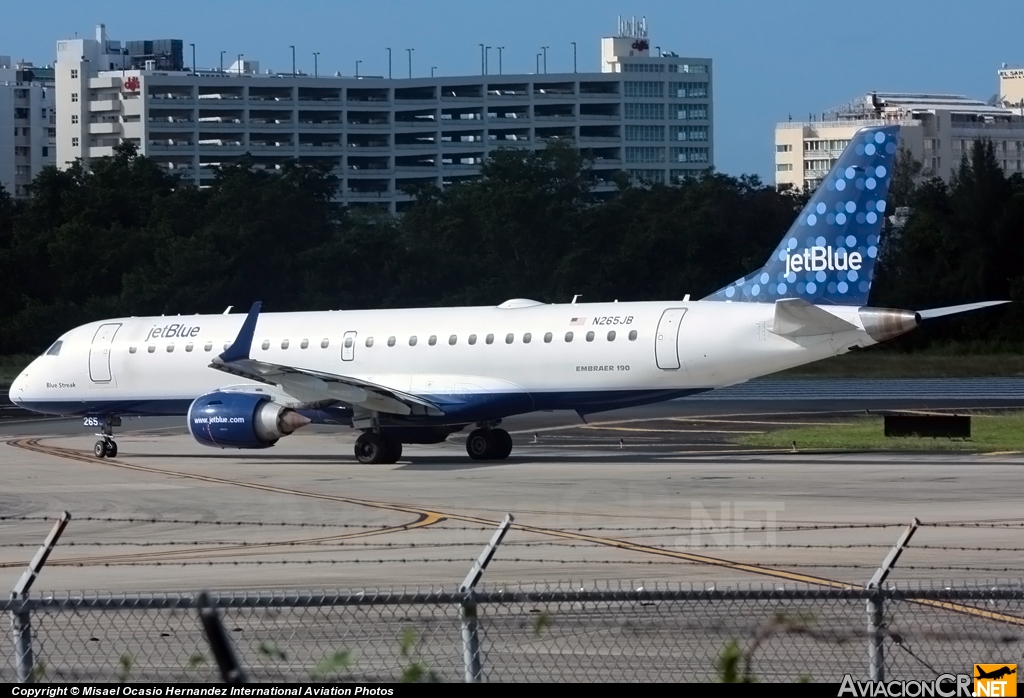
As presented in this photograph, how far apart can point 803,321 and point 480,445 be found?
7035 mm

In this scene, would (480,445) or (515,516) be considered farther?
(480,445)

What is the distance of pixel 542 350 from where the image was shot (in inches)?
1184

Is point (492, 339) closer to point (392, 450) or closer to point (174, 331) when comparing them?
point (392, 450)

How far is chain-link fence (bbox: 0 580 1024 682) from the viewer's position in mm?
8570

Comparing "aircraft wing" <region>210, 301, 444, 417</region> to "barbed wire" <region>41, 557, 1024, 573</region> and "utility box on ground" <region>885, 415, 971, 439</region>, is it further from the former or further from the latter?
"barbed wire" <region>41, 557, 1024, 573</region>

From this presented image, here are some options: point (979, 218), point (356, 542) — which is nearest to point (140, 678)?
point (356, 542)

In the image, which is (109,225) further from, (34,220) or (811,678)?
(811,678)

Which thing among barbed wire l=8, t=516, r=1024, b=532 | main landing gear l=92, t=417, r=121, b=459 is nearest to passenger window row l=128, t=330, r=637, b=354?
main landing gear l=92, t=417, r=121, b=459

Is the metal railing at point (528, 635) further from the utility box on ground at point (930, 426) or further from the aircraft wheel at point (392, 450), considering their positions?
the utility box on ground at point (930, 426)

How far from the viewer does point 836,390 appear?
5541cm

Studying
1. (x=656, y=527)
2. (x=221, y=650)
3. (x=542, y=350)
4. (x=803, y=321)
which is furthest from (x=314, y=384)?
(x=221, y=650)

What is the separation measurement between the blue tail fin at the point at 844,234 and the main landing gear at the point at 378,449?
7.75 metres

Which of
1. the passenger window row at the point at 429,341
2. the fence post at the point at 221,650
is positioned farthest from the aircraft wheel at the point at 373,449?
the fence post at the point at 221,650

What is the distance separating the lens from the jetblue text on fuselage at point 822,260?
28906mm
